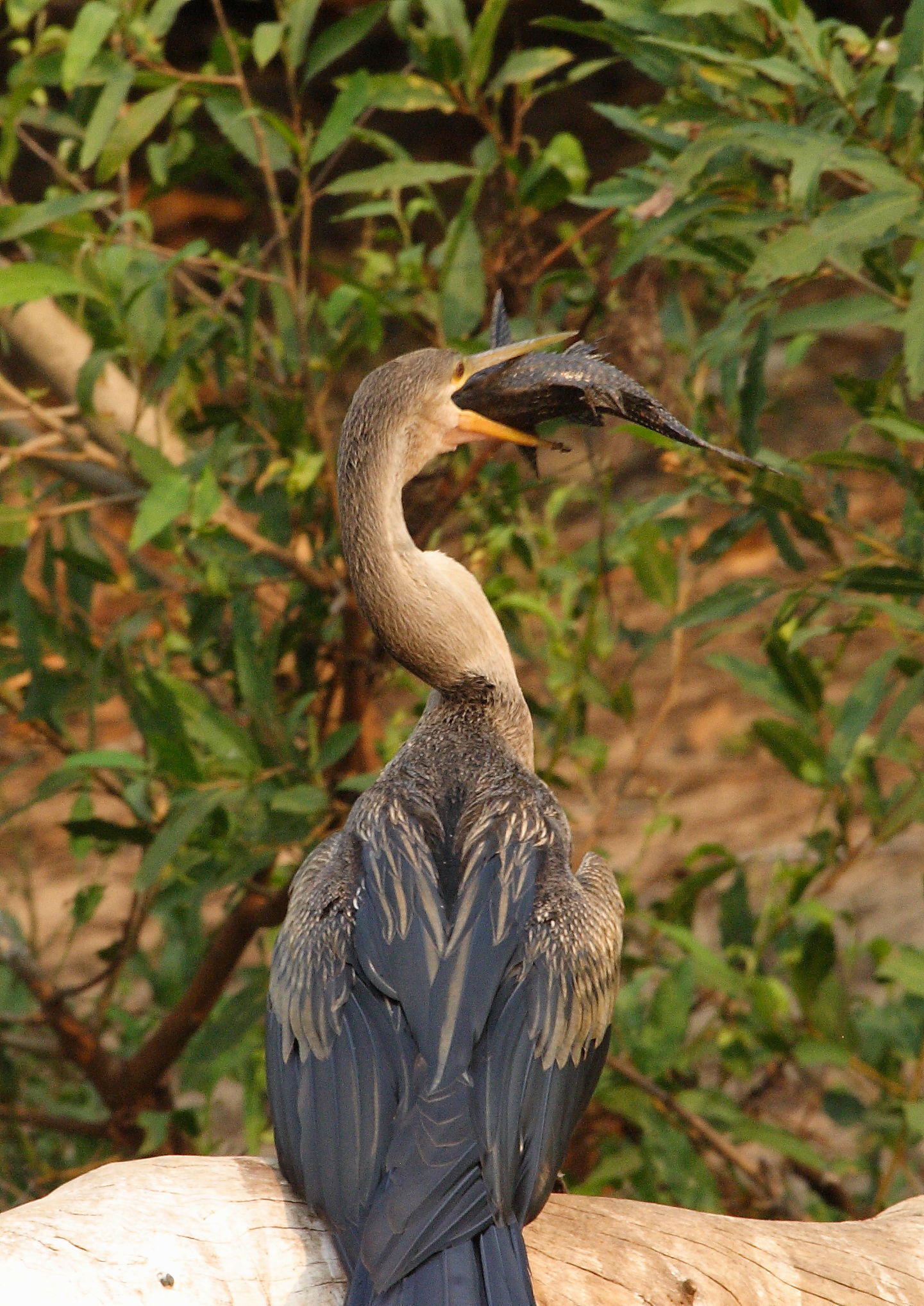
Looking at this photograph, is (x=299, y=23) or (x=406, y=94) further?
(x=406, y=94)

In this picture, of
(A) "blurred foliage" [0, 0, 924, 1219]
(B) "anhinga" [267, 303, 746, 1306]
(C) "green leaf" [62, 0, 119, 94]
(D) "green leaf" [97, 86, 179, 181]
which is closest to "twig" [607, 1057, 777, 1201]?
(A) "blurred foliage" [0, 0, 924, 1219]

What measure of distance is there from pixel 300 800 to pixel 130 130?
1264mm

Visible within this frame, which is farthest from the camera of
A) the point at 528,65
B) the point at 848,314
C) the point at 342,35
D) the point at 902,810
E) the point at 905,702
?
the point at 342,35

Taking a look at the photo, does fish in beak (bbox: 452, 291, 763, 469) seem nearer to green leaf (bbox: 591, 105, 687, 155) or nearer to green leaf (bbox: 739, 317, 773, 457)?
green leaf (bbox: 739, 317, 773, 457)

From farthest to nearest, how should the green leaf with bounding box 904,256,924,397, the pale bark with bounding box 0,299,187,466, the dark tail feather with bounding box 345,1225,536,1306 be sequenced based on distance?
1. the pale bark with bounding box 0,299,187,466
2. the green leaf with bounding box 904,256,924,397
3. the dark tail feather with bounding box 345,1225,536,1306

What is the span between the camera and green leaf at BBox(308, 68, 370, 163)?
273cm

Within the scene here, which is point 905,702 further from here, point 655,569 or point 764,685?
point 655,569

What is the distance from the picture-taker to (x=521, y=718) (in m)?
2.38

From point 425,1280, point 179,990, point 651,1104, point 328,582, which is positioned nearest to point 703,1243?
point 425,1280

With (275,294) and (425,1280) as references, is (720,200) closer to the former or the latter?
(275,294)

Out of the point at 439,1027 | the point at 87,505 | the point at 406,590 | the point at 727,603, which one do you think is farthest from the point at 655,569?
the point at 439,1027

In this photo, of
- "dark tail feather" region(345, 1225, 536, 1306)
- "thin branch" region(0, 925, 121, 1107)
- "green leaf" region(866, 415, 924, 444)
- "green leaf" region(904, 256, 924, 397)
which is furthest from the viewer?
"thin branch" region(0, 925, 121, 1107)

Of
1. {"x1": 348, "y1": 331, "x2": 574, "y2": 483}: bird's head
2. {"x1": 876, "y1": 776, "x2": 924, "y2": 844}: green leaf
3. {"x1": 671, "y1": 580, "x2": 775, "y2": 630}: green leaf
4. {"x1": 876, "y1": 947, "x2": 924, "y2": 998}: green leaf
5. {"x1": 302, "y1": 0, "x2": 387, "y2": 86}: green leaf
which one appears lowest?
→ {"x1": 876, "y1": 947, "x2": 924, "y2": 998}: green leaf

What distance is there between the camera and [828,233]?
82.4 inches
